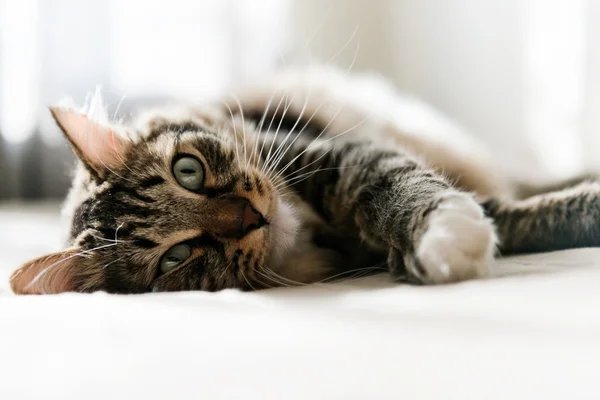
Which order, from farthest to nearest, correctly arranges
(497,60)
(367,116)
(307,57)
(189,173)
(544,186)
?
(307,57) → (497,60) → (367,116) → (544,186) → (189,173)

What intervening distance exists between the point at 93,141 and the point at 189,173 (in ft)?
0.86

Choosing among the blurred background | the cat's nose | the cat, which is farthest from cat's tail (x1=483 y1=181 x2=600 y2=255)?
the blurred background

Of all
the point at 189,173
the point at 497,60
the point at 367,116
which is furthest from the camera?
the point at 497,60

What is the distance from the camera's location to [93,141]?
3.93 ft

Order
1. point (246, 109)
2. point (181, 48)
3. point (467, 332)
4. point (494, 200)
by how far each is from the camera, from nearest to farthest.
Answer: point (467, 332) → point (494, 200) → point (246, 109) → point (181, 48)

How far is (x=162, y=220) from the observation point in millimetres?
1050

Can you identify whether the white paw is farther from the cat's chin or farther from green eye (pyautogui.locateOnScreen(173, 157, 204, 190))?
green eye (pyautogui.locateOnScreen(173, 157, 204, 190))

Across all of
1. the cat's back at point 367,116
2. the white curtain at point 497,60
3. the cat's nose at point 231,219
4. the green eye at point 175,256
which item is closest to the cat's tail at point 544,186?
the cat's back at point 367,116

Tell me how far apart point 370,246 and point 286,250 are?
19 centimetres

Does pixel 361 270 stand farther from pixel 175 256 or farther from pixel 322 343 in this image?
pixel 322 343

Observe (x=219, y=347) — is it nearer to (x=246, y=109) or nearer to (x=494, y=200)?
(x=494, y=200)

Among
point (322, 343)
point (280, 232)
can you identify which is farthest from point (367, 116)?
point (322, 343)

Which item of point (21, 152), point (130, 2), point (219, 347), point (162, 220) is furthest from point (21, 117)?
point (219, 347)

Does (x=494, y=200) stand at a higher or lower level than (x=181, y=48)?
lower
